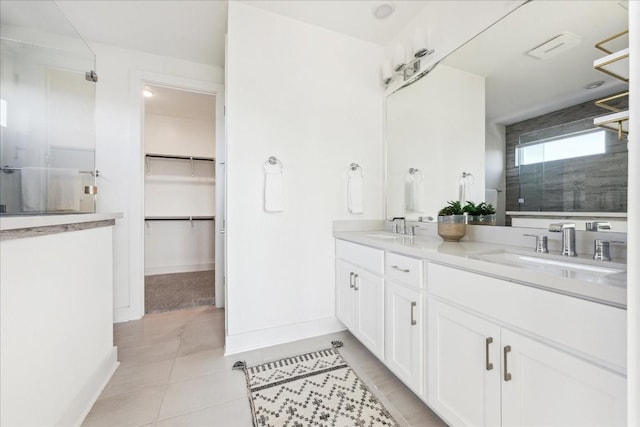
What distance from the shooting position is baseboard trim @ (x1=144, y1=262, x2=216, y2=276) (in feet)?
12.9

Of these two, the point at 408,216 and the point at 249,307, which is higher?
the point at 408,216

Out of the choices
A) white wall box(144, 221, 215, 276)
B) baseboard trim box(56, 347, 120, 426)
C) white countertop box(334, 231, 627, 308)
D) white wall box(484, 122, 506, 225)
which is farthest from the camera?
white wall box(144, 221, 215, 276)

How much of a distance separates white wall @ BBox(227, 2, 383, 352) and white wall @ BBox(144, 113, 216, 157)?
2670 millimetres

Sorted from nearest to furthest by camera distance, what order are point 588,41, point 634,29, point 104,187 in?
point 634,29, point 588,41, point 104,187

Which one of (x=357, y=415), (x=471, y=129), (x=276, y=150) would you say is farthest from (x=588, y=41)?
(x=357, y=415)

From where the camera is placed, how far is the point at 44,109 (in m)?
1.99

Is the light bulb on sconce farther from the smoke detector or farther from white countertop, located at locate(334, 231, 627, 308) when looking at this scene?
white countertop, located at locate(334, 231, 627, 308)

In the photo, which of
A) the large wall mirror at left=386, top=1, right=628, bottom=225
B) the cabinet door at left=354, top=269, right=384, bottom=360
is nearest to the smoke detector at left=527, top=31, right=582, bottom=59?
the large wall mirror at left=386, top=1, right=628, bottom=225

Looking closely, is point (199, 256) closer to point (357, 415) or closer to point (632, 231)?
point (357, 415)

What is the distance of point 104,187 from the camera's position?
2.35m

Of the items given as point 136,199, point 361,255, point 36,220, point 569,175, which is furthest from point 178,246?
point 569,175

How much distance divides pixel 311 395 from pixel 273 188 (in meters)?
1.35

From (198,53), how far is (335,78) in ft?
4.81

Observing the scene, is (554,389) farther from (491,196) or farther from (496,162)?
(496,162)
